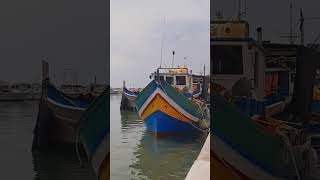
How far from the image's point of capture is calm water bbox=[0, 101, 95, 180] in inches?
105

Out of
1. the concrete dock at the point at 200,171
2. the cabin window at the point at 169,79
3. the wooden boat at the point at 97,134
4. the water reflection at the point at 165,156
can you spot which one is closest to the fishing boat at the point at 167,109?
the water reflection at the point at 165,156

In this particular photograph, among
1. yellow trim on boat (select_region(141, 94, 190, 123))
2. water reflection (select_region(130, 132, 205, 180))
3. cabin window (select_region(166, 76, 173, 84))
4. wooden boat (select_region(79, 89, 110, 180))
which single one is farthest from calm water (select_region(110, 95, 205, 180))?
wooden boat (select_region(79, 89, 110, 180))

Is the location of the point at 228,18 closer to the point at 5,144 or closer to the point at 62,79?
the point at 62,79

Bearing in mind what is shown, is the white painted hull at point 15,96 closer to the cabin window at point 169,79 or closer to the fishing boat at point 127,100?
the cabin window at point 169,79

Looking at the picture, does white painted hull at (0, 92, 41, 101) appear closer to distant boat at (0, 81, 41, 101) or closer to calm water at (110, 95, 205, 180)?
distant boat at (0, 81, 41, 101)

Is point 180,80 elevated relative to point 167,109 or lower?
elevated

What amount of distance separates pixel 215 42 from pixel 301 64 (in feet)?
1.62

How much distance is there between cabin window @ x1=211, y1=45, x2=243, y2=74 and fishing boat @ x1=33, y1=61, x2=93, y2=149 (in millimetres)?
740

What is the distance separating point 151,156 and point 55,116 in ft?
20.3

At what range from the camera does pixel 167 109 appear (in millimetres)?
10359

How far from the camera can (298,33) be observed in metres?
2.54

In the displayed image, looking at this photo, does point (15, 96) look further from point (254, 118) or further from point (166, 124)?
point (166, 124)

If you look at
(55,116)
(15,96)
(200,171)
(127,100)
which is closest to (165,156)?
(200,171)

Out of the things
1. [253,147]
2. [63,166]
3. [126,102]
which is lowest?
[126,102]
